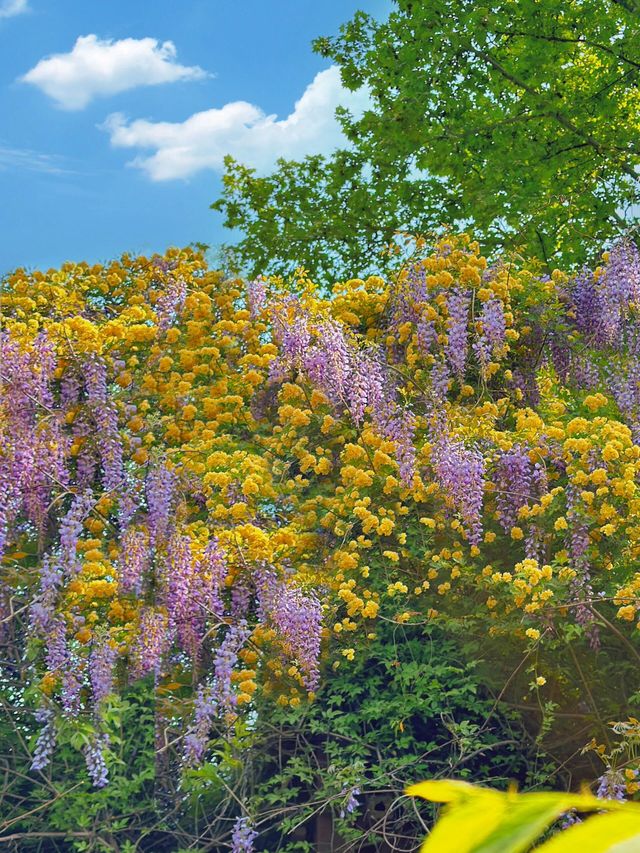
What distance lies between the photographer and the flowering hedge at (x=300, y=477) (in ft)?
17.2

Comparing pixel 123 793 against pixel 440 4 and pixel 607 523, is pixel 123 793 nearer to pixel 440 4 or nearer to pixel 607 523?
pixel 607 523

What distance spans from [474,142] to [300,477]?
6.76 metres

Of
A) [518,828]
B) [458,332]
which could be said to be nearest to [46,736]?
[458,332]

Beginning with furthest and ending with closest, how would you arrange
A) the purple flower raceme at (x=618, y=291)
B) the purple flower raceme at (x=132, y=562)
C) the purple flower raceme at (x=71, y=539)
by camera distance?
the purple flower raceme at (x=618, y=291)
the purple flower raceme at (x=132, y=562)
the purple flower raceme at (x=71, y=539)

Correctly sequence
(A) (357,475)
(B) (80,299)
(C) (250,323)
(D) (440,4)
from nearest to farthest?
(A) (357,475) < (C) (250,323) < (B) (80,299) < (D) (440,4)

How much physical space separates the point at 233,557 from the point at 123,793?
1319 millimetres

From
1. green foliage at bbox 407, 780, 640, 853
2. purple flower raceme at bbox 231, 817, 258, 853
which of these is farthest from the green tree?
green foliage at bbox 407, 780, 640, 853

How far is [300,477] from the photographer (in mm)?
6156

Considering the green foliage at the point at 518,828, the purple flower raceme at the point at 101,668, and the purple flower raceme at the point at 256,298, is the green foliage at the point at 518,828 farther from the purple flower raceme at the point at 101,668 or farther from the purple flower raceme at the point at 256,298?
the purple flower raceme at the point at 256,298

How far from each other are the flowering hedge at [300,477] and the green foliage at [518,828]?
432cm

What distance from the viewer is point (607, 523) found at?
5129mm

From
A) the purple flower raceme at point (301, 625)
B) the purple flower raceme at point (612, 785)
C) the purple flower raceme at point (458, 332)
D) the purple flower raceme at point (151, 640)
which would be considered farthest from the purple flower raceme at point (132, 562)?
the purple flower raceme at point (612, 785)

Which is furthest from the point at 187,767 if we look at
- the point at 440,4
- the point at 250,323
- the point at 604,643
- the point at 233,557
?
the point at 440,4

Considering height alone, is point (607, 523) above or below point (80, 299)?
below
